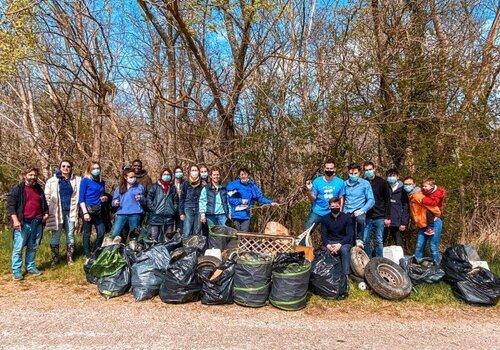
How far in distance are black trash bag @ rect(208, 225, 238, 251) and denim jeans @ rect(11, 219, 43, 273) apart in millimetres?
2736

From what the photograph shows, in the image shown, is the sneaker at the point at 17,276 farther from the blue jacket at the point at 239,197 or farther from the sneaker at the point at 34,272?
the blue jacket at the point at 239,197

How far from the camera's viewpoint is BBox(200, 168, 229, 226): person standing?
6.85 meters

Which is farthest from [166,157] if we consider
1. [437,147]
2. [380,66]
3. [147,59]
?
[437,147]

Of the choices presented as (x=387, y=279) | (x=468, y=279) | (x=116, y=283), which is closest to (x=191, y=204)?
(x=116, y=283)

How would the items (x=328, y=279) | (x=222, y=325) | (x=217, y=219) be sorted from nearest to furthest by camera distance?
(x=222, y=325) < (x=328, y=279) < (x=217, y=219)

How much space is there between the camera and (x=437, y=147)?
778 centimetres

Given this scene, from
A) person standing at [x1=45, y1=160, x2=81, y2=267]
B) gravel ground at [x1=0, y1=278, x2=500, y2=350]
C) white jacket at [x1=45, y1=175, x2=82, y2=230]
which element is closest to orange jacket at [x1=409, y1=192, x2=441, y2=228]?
gravel ground at [x1=0, y1=278, x2=500, y2=350]

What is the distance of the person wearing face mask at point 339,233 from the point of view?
19.1 feet

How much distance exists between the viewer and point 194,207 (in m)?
6.99

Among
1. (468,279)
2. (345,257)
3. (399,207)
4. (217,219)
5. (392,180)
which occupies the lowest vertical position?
(468,279)

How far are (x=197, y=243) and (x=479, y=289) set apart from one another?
13.6 feet

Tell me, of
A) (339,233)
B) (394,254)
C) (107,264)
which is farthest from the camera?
(394,254)

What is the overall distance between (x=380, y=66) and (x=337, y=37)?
4.18 ft

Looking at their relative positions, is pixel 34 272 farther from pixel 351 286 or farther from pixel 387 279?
pixel 387 279
